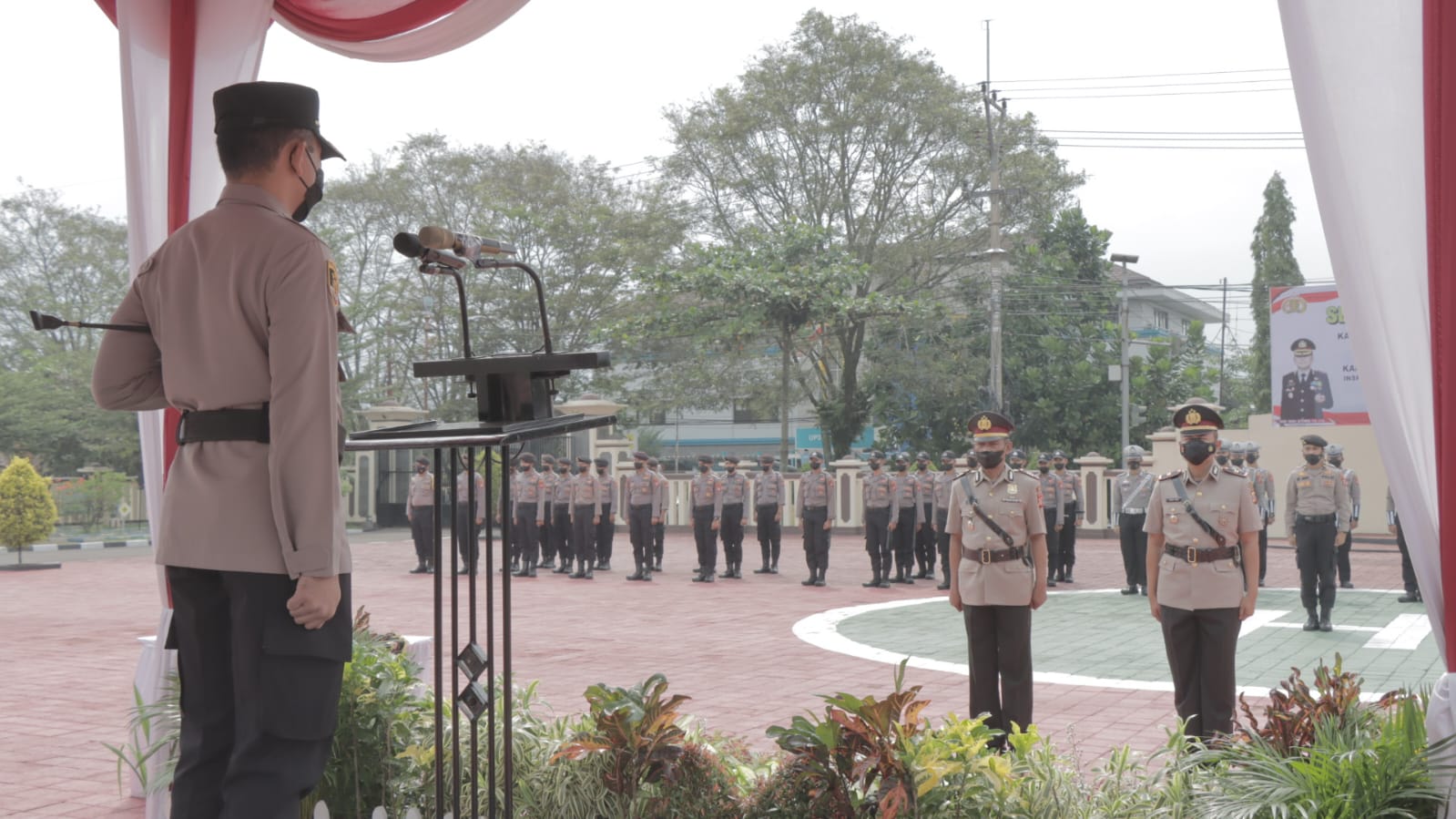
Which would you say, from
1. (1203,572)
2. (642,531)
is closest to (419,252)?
(1203,572)

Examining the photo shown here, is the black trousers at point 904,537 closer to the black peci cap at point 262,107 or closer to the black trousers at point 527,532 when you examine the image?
the black trousers at point 527,532

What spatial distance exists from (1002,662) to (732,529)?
423 inches

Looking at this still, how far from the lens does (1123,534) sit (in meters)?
12.5

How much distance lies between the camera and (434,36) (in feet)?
13.3

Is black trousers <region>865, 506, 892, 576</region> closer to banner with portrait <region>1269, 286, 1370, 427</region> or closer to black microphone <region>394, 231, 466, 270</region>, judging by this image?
banner with portrait <region>1269, 286, 1370, 427</region>

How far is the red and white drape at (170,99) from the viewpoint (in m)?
3.74

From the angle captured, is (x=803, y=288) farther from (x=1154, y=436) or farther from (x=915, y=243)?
(x=1154, y=436)

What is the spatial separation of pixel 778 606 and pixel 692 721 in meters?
8.16

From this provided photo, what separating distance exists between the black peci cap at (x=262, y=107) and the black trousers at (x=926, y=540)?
12.6 meters

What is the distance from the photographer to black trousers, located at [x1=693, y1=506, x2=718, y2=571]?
15.1 metres

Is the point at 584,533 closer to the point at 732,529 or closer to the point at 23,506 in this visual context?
the point at 732,529

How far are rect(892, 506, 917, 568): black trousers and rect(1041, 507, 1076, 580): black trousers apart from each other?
1591mm

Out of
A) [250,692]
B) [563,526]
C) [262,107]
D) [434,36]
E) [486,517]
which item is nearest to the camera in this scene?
[250,692]

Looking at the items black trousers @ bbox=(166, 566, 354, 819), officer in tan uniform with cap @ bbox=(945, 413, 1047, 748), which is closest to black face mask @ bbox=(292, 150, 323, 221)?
black trousers @ bbox=(166, 566, 354, 819)
